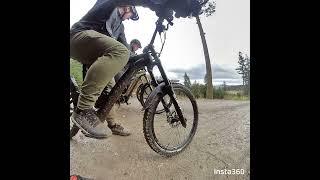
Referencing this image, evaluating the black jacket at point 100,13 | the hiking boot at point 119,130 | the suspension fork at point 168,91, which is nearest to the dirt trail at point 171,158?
the hiking boot at point 119,130

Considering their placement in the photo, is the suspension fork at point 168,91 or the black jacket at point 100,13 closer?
the black jacket at point 100,13

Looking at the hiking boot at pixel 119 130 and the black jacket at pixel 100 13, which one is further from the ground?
the black jacket at pixel 100 13

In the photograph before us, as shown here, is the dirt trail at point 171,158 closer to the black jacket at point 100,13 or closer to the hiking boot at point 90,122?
the hiking boot at point 90,122

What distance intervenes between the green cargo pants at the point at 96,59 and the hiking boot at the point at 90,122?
25mm

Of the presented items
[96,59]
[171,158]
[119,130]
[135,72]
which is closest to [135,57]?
[135,72]

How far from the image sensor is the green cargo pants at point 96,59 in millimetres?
1706

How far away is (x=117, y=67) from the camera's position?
1.74 metres

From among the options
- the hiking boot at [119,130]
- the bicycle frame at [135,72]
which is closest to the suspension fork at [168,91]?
the bicycle frame at [135,72]

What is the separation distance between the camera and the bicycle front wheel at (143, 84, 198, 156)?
71.4 inches

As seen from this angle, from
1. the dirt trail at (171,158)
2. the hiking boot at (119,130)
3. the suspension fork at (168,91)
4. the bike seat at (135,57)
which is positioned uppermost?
the bike seat at (135,57)

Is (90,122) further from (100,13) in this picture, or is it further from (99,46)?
(100,13)
